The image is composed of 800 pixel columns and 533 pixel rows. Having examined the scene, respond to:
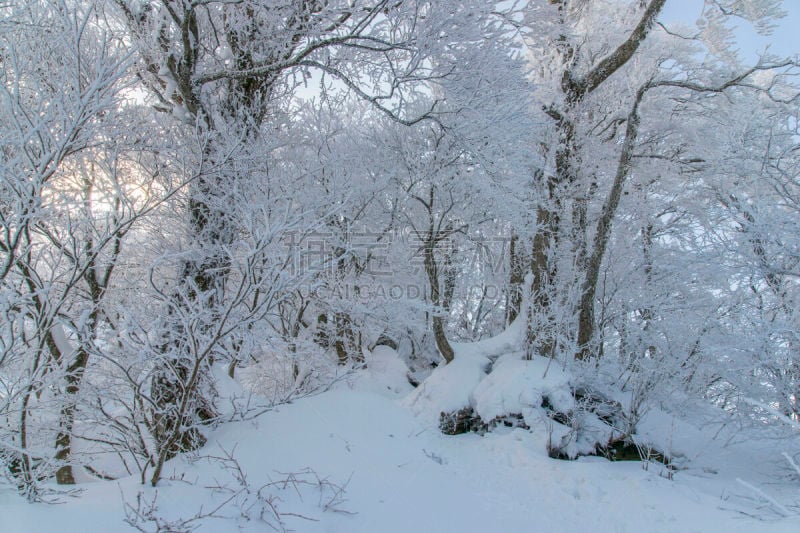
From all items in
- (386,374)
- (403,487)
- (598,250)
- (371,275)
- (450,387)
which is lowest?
(386,374)

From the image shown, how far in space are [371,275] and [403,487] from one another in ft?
17.3


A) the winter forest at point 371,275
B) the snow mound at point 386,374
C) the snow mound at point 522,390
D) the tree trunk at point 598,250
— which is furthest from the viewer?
the snow mound at point 386,374

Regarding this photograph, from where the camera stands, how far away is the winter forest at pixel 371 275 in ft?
8.65

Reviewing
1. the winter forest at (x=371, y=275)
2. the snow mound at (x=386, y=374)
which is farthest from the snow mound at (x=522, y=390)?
the snow mound at (x=386, y=374)

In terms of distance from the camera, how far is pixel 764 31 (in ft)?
23.6

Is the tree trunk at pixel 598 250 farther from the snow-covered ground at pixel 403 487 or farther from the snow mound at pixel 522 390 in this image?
the snow-covered ground at pixel 403 487

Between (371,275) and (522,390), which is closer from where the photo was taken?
(522,390)

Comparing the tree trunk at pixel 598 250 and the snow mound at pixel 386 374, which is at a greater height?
the tree trunk at pixel 598 250

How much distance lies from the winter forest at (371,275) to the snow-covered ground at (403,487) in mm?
33

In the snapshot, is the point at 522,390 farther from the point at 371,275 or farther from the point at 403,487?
the point at 371,275

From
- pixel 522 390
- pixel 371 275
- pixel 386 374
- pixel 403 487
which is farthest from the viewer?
pixel 386 374

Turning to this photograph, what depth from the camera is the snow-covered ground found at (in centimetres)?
264

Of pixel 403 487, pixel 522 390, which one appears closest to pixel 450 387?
pixel 522 390

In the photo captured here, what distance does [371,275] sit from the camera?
8.64 meters
